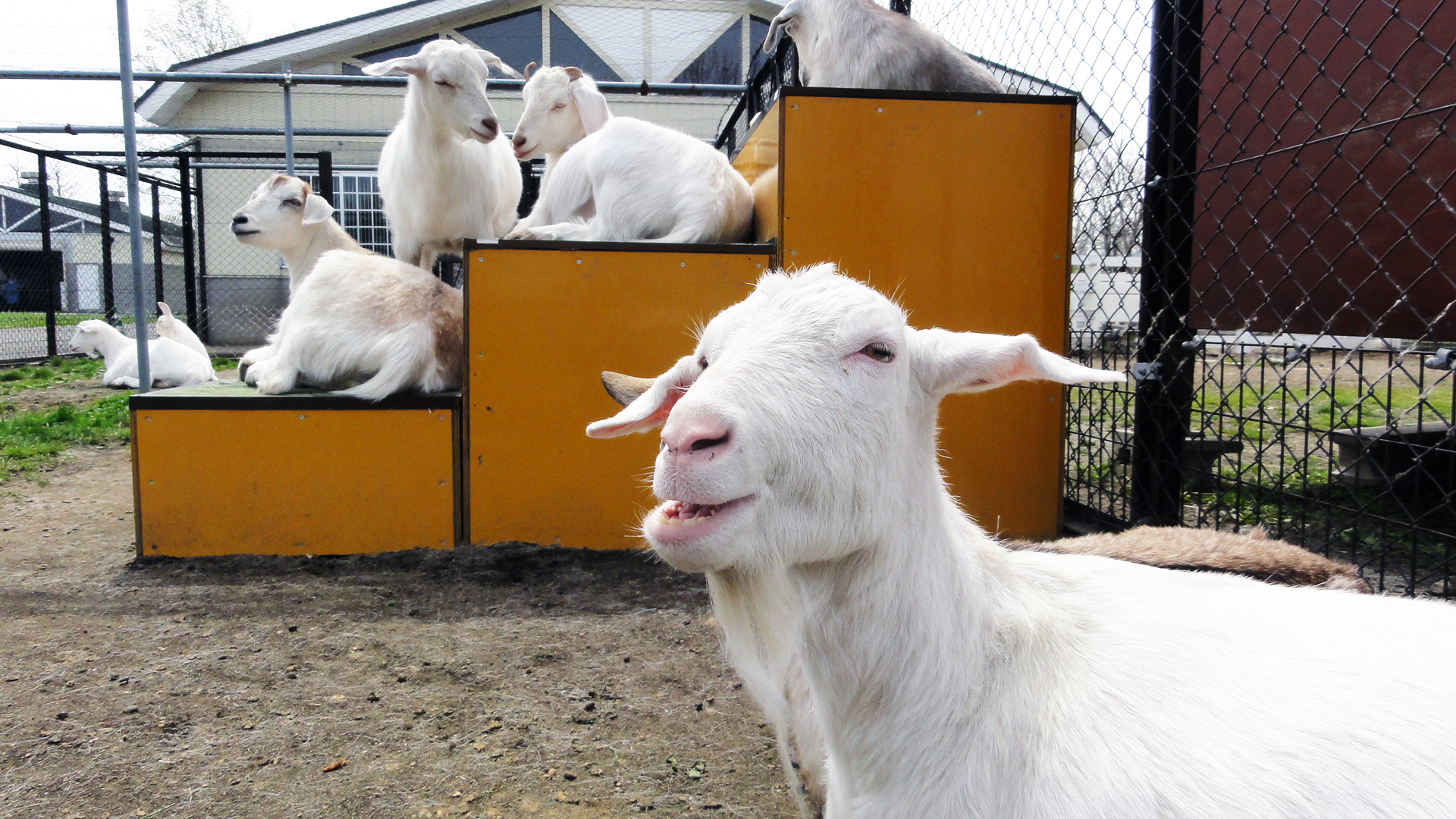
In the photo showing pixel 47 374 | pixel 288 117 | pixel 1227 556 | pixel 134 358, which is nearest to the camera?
pixel 1227 556

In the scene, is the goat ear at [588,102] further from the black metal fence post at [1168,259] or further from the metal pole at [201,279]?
the metal pole at [201,279]

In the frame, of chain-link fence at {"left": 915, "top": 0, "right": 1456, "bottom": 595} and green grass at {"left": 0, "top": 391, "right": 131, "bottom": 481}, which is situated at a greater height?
chain-link fence at {"left": 915, "top": 0, "right": 1456, "bottom": 595}

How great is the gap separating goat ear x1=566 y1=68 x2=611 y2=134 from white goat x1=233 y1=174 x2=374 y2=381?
1.45 m

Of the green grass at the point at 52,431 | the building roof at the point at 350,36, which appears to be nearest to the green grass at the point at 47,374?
the green grass at the point at 52,431

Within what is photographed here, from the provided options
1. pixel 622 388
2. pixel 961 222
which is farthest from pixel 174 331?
pixel 622 388

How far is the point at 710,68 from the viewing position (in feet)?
47.2

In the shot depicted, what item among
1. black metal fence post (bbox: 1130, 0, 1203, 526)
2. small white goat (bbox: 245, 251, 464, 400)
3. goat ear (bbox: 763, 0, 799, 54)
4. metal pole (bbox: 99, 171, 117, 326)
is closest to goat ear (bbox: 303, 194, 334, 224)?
small white goat (bbox: 245, 251, 464, 400)

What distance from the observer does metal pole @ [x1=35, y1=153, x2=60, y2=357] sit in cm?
956

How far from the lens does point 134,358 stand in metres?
9.31

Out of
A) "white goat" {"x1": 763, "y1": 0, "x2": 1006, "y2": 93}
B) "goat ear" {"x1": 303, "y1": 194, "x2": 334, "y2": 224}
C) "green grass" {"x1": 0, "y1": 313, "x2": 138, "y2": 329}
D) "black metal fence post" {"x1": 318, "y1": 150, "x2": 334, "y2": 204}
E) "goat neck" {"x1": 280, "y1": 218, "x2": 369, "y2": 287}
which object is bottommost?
"green grass" {"x1": 0, "y1": 313, "x2": 138, "y2": 329}

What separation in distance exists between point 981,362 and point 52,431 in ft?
25.8

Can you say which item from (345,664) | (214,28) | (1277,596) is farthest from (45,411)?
(214,28)

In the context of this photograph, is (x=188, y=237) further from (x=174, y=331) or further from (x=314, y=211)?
(x=314, y=211)

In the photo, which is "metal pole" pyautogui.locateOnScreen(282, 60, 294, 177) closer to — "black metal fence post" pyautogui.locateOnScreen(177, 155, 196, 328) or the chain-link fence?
"black metal fence post" pyautogui.locateOnScreen(177, 155, 196, 328)
